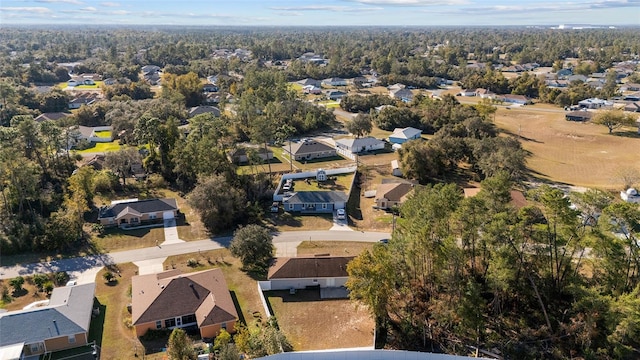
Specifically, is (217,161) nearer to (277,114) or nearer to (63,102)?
(277,114)

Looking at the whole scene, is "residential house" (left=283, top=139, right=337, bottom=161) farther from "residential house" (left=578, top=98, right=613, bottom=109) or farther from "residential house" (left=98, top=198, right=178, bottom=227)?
"residential house" (left=578, top=98, right=613, bottom=109)

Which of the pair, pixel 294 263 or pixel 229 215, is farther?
pixel 229 215

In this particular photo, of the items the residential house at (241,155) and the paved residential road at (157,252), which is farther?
the residential house at (241,155)

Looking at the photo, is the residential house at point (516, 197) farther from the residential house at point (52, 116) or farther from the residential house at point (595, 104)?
the residential house at point (52, 116)

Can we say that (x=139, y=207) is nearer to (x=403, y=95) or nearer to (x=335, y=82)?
(x=403, y=95)

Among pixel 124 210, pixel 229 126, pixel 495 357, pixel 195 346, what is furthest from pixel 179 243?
pixel 229 126

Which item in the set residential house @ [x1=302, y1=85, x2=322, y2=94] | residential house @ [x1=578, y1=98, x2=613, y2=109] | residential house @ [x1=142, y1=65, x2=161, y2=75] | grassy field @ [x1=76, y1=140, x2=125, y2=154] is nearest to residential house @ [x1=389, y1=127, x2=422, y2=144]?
grassy field @ [x1=76, y1=140, x2=125, y2=154]

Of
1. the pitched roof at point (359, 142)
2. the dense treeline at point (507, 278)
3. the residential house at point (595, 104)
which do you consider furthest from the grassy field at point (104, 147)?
the residential house at point (595, 104)

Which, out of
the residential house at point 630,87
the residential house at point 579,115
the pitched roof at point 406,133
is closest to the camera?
the pitched roof at point 406,133
